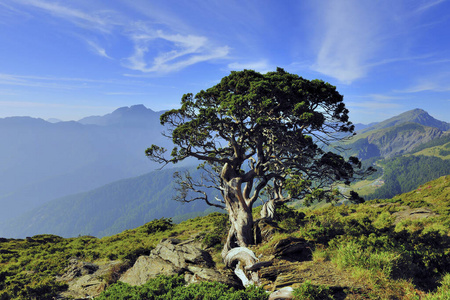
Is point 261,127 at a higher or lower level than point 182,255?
higher

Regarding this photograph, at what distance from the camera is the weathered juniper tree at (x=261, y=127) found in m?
15.5

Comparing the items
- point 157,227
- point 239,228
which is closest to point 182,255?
point 239,228

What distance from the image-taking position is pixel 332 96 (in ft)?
52.9

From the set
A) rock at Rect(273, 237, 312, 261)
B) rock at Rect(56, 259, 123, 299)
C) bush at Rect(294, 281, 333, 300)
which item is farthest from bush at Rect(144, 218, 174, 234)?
bush at Rect(294, 281, 333, 300)

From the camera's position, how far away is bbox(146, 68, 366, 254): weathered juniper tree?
15.5 metres

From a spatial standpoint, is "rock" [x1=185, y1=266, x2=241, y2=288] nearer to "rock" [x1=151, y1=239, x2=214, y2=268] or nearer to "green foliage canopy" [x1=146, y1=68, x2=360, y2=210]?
"rock" [x1=151, y1=239, x2=214, y2=268]

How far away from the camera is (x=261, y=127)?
56.9 ft

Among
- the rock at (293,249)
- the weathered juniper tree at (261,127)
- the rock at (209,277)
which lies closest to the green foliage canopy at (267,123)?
the weathered juniper tree at (261,127)

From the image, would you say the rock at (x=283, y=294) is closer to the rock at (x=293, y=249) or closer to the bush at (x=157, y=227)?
the rock at (x=293, y=249)

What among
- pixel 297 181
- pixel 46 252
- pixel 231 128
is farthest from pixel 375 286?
pixel 46 252

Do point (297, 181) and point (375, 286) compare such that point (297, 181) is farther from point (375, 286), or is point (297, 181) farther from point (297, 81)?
point (375, 286)

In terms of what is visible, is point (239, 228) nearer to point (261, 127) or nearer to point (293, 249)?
point (293, 249)

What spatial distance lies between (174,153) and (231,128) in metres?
5.40

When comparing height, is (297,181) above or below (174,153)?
below
